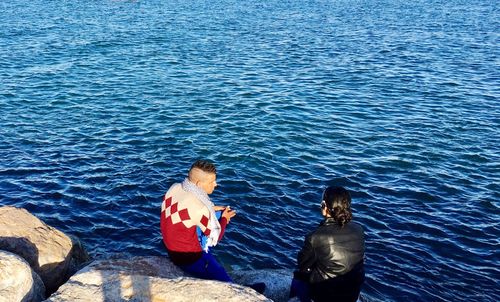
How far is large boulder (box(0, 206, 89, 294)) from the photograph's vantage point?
11.6 metres

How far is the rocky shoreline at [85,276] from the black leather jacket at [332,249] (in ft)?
3.80

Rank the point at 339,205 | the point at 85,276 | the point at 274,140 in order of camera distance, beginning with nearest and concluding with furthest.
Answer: the point at 339,205 → the point at 85,276 → the point at 274,140

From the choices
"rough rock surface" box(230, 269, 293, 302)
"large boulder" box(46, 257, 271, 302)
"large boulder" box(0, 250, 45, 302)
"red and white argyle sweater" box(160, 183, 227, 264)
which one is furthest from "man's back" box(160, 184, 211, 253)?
"large boulder" box(0, 250, 45, 302)

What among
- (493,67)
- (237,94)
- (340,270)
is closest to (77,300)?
(340,270)

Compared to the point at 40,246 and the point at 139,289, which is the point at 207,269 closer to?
the point at 139,289

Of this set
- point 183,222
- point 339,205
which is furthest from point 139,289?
point 339,205

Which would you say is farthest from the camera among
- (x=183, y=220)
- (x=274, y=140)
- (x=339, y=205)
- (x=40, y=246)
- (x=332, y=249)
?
(x=274, y=140)

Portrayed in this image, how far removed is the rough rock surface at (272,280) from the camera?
11.9m

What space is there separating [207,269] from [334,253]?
8.50 feet

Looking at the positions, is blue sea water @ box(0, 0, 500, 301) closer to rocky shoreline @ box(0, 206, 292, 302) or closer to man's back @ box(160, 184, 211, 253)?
rocky shoreline @ box(0, 206, 292, 302)

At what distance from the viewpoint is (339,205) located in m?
9.57

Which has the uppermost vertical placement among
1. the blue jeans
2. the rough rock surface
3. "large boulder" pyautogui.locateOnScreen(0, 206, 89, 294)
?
the blue jeans

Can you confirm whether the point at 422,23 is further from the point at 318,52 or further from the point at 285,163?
the point at 285,163

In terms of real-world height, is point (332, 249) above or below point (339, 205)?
below
